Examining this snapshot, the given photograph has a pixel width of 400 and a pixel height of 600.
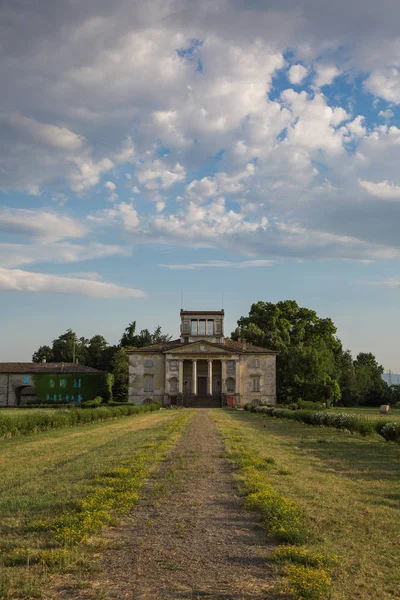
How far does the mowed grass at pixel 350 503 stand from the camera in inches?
239

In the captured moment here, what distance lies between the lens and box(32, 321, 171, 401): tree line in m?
87.9

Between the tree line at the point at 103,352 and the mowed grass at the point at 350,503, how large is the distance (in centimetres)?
6866

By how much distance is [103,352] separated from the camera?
98562 millimetres

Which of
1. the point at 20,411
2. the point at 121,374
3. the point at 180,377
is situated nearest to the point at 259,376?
the point at 180,377

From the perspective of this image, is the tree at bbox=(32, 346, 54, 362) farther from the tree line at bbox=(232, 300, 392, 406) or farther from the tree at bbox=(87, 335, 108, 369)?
the tree line at bbox=(232, 300, 392, 406)

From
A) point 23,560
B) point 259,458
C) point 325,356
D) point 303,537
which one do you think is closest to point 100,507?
point 23,560

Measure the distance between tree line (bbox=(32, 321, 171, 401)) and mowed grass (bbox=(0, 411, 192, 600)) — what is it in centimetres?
6471

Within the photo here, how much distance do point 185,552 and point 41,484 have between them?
596cm

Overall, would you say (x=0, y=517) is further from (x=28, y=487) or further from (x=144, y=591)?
(x=144, y=591)

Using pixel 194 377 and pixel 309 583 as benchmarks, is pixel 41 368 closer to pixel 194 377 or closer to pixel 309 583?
pixel 194 377

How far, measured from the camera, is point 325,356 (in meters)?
71.2

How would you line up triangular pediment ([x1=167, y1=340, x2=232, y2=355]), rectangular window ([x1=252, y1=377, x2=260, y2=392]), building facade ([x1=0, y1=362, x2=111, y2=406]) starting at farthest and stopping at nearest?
rectangular window ([x1=252, y1=377, x2=260, y2=392]) < triangular pediment ([x1=167, y1=340, x2=232, y2=355]) < building facade ([x1=0, y1=362, x2=111, y2=406])

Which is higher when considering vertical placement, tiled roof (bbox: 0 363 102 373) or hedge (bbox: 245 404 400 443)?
tiled roof (bbox: 0 363 102 373)

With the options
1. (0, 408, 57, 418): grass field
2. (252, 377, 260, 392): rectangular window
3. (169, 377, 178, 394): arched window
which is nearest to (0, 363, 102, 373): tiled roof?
(169, 377, 178, 394): arched window
